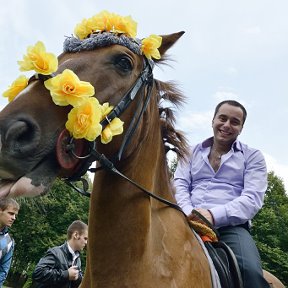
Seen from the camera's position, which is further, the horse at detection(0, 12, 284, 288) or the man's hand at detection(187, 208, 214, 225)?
the man's hand at detection(187, 208, 214, 225)

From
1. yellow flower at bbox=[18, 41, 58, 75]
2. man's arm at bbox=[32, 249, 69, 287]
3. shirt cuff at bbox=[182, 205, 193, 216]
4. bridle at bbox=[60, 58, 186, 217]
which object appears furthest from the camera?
man's arm at bbox=[32, 249, 69, 287]

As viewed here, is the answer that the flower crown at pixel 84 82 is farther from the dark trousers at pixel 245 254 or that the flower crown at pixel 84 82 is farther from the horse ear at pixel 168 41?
the dark trousers at pixel 245 254

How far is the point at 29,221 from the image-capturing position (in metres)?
A: 38.9

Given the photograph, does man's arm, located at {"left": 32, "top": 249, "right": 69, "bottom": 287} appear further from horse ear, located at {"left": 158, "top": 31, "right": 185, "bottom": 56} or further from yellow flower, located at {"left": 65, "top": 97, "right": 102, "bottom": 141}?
yellow flower, located at {"left": 65, "top": 97, "right": 102, "bottom": 141}

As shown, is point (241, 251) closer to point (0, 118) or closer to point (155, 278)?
point (155, 278)

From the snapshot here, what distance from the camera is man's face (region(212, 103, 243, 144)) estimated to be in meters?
5.01

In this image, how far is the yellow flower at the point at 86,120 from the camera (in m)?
3.06

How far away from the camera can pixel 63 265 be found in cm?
819

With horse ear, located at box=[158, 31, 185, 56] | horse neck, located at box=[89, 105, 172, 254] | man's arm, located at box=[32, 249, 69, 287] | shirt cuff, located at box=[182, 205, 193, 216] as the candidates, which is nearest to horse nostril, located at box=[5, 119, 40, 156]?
horse neck, located at box=[89, 105, 172, 254]

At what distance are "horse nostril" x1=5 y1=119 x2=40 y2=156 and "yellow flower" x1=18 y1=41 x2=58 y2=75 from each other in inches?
19.1

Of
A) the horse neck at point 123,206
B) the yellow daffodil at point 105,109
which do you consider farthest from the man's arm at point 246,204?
the yellow daffodil at point 105,109

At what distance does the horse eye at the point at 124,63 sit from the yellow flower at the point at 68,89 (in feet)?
1.41

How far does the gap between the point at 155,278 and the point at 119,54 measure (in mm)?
1751

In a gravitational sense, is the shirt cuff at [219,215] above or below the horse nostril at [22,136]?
above
